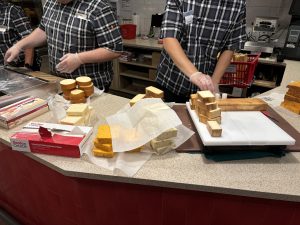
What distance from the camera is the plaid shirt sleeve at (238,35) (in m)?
1.42

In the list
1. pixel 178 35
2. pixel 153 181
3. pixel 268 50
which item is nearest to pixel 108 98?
pixel 178 35

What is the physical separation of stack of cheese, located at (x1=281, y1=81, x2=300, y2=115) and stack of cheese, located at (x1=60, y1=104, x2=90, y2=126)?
1011 mm

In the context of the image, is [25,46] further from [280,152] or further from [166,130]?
[280,152]

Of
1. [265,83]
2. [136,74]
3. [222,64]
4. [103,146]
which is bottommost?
[136,74]

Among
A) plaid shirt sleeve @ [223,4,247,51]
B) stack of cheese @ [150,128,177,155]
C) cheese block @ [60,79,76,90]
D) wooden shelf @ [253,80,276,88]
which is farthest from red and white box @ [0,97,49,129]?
wooden shelf @ [253,80,276,88]

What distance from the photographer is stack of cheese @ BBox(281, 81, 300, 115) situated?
124 cm

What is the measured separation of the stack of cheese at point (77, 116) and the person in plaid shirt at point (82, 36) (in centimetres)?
45

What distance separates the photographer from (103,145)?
0.90 m

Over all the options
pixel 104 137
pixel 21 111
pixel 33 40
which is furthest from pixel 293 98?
pixel 33 40

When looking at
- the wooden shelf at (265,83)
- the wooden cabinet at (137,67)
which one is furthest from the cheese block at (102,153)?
A: the wooden cabinet at (137,67)

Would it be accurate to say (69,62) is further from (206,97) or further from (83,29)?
(206,97)

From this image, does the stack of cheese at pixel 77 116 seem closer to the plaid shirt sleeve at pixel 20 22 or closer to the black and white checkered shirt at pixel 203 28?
the black and white checkered shirt at pixel 203 28

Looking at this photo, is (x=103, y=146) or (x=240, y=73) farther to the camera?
(x=240, y=73)

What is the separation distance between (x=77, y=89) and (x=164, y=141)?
605 millimetres
